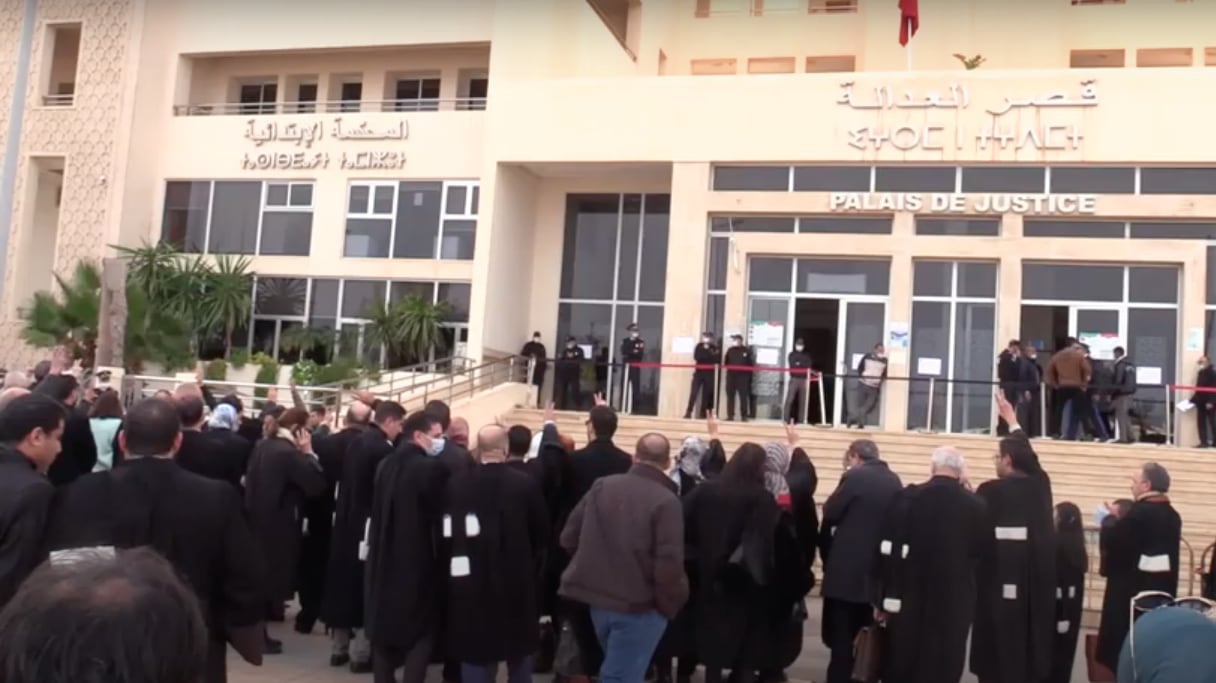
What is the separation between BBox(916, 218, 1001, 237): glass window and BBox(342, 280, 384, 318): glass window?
462 inches

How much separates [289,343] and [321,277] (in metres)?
1.68

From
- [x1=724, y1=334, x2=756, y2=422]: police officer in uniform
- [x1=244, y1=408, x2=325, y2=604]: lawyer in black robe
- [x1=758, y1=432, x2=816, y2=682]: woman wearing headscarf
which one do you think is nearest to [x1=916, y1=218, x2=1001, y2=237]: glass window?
[x1=724, y1=334, x2=756, y2=422]: police officer in uniform

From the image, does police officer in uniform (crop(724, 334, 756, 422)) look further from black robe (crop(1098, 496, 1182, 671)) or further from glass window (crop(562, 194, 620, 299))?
black robe (crop(1098, 496, 1182, 671))

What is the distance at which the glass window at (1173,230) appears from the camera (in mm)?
18828

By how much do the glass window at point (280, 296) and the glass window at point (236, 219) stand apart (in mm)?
959

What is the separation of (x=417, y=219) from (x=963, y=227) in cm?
1162

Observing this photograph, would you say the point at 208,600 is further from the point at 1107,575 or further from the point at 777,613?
the point at 1107,575

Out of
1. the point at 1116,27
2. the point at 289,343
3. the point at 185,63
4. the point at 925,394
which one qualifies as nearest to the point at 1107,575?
the point at 925,394

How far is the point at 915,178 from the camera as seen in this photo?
788 inches

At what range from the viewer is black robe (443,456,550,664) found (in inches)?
243

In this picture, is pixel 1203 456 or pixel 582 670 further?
pixel 1203 456

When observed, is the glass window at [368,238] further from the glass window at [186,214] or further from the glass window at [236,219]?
the glass window at [186,214]

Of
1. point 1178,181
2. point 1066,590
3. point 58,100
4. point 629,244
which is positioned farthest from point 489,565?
point 58,100

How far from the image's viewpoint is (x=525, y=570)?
20.7 ft
